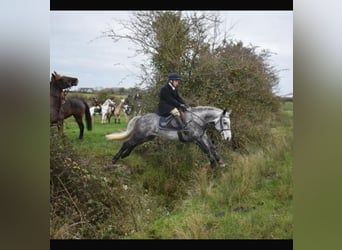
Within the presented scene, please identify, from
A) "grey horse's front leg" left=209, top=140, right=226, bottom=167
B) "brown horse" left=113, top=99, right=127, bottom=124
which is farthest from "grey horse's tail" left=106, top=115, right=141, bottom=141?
"grey horse's front leg" left=209, top=140, right=226, bottom=167

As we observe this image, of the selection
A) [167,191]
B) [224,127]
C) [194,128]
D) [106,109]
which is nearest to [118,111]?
[106,109]

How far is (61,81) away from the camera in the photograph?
172 inches

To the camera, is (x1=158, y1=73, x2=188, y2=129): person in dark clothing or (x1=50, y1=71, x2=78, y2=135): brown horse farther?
(x1=158, y1=73, x2=188, y2=129): person in dark clothing

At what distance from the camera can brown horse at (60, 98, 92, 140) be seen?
4.46 metres

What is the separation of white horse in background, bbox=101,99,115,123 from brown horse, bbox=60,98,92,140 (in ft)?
0.52

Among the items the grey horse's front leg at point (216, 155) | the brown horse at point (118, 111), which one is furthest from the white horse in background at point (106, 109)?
the grey horse's front leg at point (216, 155)

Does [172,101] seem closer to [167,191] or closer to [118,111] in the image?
[118,111]

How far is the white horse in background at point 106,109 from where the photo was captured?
14.8 ft

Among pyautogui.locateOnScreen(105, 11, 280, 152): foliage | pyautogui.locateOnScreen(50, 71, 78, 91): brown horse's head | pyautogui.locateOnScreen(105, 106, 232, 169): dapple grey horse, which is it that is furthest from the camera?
pyautogui.locateOnScreen(105, 106, 232, 169): dapple grey horse

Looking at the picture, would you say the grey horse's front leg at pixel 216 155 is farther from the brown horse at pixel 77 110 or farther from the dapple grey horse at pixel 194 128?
the brown horse at pixel 77 110

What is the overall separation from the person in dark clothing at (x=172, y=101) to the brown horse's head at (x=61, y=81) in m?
0.97

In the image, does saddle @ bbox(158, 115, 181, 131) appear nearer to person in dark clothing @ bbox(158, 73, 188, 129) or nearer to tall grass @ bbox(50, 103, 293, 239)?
person in dark clothing @ bbox(158, 73, 188, 129)
